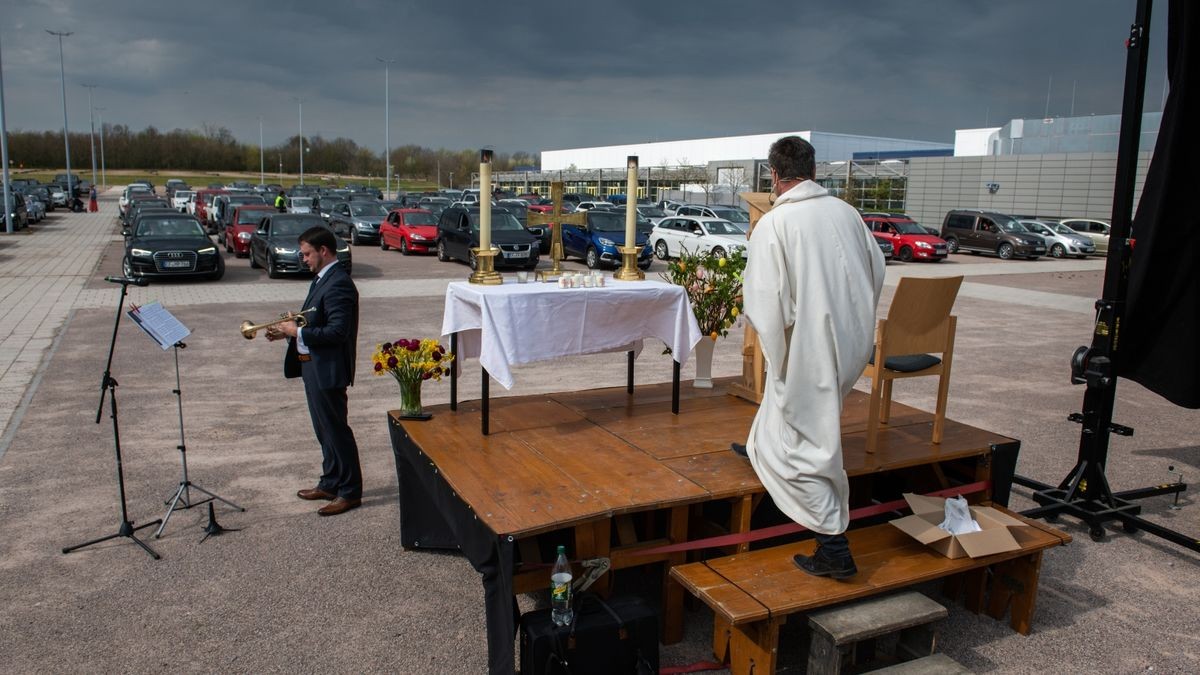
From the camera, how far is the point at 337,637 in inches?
161

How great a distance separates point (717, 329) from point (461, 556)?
2.36m

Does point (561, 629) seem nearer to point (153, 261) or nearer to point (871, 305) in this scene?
point (871, 305)

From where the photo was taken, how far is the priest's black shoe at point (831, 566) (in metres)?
3.82

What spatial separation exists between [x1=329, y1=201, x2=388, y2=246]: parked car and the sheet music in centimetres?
2308

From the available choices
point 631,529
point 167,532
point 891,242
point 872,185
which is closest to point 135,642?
point 167,532

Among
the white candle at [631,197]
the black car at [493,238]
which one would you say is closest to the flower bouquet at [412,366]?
the white candle at [631,197]

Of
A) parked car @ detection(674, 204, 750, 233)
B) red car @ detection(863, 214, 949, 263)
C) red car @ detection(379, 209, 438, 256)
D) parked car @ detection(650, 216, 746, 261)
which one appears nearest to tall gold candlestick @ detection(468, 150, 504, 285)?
parked car @ detection(650, 216, 746, 261)

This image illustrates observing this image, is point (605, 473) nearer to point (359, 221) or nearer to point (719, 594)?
point (719, 594)

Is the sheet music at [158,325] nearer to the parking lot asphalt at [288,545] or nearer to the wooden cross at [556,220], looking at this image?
the parking lot asphalt at [288,545]

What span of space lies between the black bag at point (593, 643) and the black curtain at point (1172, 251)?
385 cm

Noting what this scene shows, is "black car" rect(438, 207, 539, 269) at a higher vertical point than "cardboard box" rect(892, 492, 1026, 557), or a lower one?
higher

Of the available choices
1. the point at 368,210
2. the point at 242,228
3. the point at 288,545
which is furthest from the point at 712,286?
the point at 368,210

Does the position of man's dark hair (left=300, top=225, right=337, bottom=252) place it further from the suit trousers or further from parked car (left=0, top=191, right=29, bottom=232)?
parked car (left=0, top=191, right=29, bottom=232)

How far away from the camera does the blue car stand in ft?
75.0
